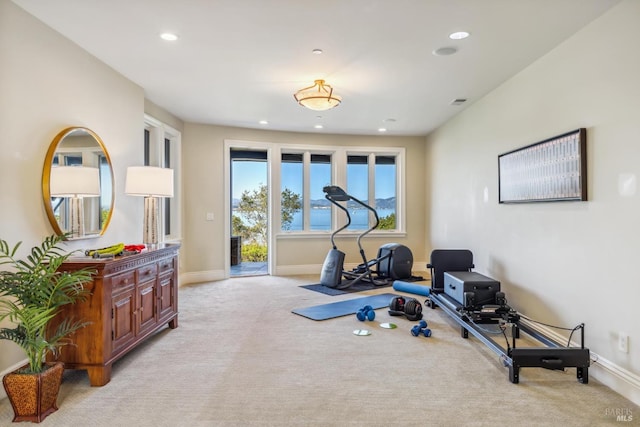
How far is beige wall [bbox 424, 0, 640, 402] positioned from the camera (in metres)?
2.60

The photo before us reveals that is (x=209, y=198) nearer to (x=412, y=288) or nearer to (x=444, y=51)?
(x=412, y=288)

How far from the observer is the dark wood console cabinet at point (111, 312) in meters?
2.72

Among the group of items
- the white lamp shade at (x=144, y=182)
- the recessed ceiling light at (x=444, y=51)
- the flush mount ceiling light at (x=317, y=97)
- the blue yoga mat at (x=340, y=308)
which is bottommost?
the blue yoga mat at (x=340, y=308)

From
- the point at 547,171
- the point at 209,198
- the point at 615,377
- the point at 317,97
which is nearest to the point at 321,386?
the point at 615,377

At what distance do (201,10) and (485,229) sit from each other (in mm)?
4142

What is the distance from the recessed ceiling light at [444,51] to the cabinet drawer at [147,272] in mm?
3405

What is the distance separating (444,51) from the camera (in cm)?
354

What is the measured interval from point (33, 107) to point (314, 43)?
236 centimetres

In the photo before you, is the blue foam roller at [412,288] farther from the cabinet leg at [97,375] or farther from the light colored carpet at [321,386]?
the cabinet leg at [97,375]

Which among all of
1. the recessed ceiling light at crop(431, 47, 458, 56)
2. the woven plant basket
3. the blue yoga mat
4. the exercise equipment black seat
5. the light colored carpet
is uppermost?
the recessed ceiling light at crop(431, 47, 458, 56)

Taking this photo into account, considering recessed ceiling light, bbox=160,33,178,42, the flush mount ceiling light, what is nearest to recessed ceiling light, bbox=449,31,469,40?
the flush mount ceiling light

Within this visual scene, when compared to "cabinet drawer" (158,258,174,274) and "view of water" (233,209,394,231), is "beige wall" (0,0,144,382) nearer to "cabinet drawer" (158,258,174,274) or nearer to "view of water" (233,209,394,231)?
"cabinet drawer" (158,258,174,274)

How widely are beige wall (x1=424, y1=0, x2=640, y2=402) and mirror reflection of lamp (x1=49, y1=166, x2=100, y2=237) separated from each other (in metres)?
4.20

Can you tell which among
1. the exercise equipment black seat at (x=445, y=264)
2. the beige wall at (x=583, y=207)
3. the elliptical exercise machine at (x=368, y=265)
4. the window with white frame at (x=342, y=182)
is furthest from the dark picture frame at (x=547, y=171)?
the window with white frame at (x=342, y=182)
